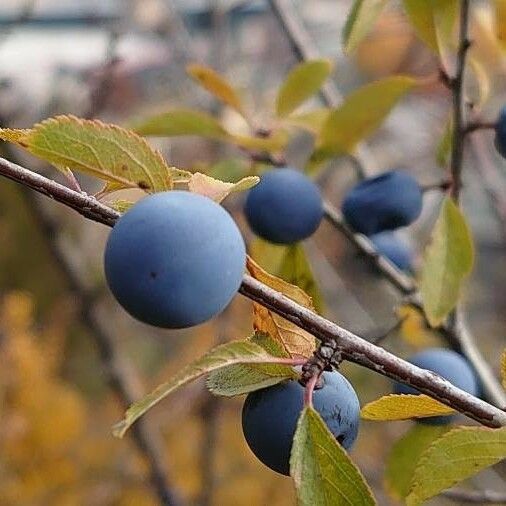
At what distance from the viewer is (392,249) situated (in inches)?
42.4

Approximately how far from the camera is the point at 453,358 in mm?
812

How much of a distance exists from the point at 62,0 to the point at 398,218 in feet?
13.0

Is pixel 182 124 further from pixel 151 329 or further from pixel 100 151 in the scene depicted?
pixel 151 329

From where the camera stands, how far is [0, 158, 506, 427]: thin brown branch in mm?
466

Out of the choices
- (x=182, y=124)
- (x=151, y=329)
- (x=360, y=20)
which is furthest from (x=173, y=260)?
(x=151, y=329)

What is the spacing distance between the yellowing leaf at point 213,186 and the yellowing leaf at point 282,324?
0.21 feet

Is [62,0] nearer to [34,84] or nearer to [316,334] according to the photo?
[34,84]

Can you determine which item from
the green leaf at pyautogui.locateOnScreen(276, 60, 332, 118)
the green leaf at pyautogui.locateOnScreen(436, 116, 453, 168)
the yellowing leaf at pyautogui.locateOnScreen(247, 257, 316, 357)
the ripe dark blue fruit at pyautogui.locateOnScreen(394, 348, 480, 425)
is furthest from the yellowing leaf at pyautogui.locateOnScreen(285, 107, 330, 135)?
the yellowing leaf at pyautogui.locateOnScreen(247, 257, 316, 357)

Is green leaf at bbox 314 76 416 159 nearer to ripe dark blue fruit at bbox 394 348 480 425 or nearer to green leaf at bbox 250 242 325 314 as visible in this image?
green leaf at bbox 250 242 325 314

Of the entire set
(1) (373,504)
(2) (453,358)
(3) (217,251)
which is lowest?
(2) (453,358)

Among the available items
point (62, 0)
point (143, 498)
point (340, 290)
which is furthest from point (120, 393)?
point (62, 0)

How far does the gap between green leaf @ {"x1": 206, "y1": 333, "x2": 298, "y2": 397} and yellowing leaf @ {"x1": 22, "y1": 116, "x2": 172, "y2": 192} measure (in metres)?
0.10

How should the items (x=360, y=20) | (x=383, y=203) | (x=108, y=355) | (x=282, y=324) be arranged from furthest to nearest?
(x=108, y=355) → (x=383, y=203) → (x=360, y=20) → (x=282, y=324)

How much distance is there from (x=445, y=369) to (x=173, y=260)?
1.44 ft
